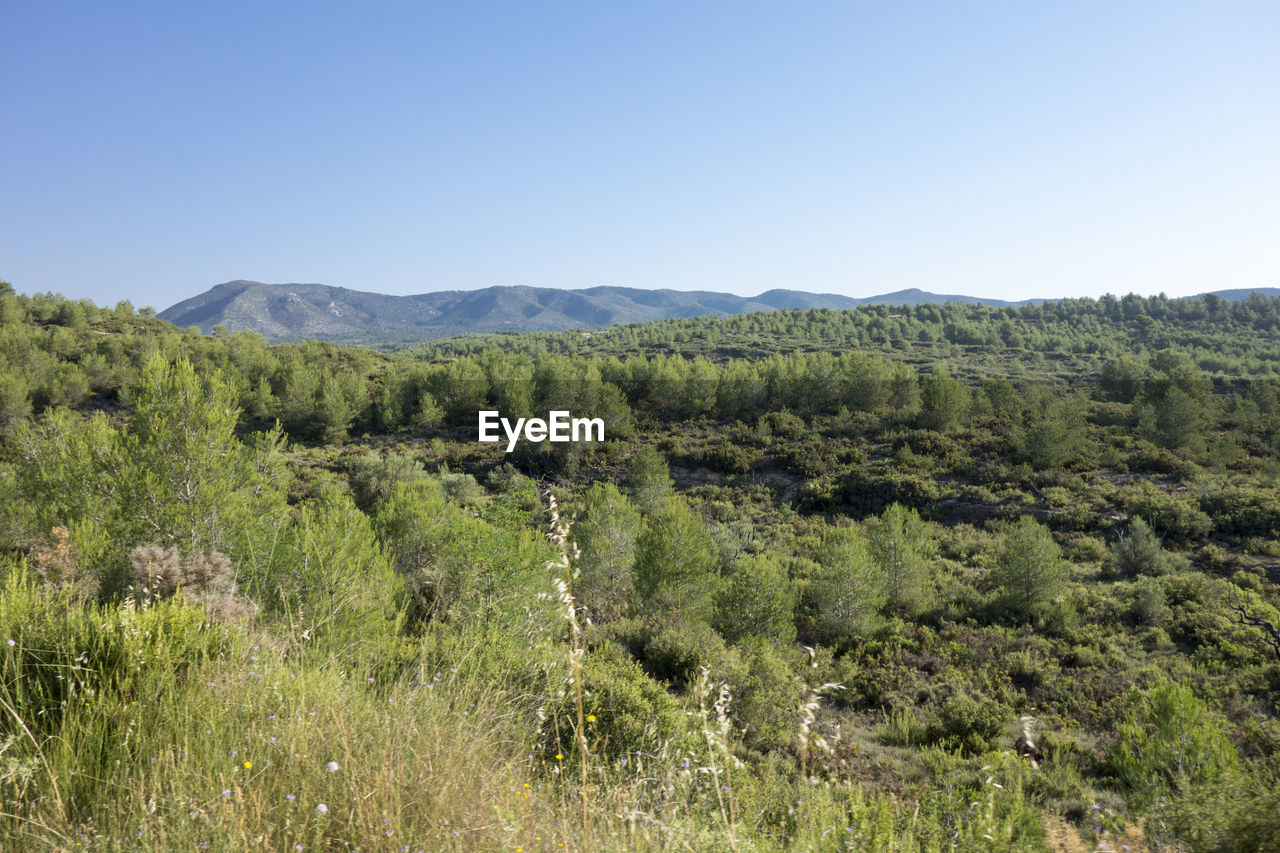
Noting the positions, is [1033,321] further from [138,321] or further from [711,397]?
[138,321]

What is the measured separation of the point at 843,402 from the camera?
41.5 meters

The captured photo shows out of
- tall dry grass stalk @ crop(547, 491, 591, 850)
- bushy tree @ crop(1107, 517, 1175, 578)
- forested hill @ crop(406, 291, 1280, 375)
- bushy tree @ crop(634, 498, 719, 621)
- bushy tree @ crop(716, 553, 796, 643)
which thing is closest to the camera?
tall dry grass stalk @ crop(547, 491, 591, 850)

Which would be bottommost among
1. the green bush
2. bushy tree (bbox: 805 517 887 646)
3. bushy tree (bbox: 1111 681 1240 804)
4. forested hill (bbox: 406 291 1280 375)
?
bushy tree (bbox: 805 517 887 646)

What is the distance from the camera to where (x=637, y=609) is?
1633 cm

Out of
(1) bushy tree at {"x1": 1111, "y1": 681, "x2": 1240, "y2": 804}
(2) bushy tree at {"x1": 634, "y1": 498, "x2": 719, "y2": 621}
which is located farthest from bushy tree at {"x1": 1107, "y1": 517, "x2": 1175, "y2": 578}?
(2) bushy tree at {"x1": 634, "y1": 498, "x2": 719, "y2": 621}

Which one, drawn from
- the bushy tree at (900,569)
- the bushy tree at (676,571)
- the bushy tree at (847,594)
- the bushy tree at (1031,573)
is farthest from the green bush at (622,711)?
the bushy tree at (1031,573)

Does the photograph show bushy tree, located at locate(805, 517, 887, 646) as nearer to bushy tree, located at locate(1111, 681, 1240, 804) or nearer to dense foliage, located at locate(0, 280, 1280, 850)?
dense foliage, located at locate(0, 280, 1280, 850)

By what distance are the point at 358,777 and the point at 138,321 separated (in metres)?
79.8

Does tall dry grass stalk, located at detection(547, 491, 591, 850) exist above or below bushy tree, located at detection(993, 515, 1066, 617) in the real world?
above

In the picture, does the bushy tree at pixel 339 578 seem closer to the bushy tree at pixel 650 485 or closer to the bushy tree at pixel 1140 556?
the bushy tree at pixel 650 485

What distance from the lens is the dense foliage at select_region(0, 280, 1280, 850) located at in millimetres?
2332

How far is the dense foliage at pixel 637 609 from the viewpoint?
7.65 ft

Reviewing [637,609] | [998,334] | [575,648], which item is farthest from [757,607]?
[998,334]

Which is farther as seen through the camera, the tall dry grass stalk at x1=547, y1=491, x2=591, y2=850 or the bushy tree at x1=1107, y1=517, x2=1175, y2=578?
the bushy tree at x1=1107, y1=517, x2=1175, y2=578
